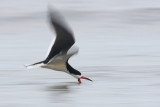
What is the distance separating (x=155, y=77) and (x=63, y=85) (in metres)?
1.24

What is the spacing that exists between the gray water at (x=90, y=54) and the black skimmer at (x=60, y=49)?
0.78ft

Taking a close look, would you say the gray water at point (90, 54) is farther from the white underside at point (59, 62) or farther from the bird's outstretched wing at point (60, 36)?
the bird's outstretched wing at point (60, 36)

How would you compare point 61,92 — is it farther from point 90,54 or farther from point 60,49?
point 90,54

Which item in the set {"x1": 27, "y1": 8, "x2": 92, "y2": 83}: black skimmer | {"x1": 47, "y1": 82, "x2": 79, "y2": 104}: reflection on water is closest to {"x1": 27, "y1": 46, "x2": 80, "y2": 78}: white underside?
{"x1": 27, "y1": 8, "x2": 92, "y2": 83}: black skimmer

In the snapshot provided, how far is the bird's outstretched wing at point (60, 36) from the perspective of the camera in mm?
8734

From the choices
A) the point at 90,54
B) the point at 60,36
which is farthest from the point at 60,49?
the point at 90,54

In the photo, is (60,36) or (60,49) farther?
(60,49)

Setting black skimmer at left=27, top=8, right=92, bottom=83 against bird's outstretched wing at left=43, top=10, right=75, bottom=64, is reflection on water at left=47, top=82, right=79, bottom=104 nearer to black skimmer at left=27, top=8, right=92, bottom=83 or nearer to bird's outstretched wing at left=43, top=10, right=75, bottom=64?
black skimmer at left=27, top=8, right=92, bottom=83


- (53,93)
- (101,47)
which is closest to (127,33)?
(101,47)

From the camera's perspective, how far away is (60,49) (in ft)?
30.7

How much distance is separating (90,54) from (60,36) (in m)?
3.07

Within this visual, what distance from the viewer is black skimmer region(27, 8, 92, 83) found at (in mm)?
8750

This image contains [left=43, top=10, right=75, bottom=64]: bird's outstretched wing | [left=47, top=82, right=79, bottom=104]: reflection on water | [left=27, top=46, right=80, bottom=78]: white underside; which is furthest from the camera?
[left=27, top=46, right=80, bottom=78]: white underside

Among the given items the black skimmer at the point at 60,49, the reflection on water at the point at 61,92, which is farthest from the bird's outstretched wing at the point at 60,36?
the reflection on water at the point at 61,92
